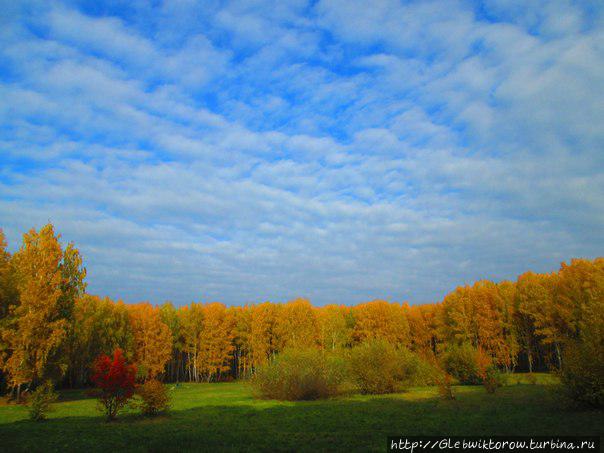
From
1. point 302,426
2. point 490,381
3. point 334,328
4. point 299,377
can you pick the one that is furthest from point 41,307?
point 334,328

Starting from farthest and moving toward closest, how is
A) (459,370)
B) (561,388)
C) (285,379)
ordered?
(459,370) < (285,379) < (561,388)

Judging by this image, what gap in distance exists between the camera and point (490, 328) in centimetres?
5794

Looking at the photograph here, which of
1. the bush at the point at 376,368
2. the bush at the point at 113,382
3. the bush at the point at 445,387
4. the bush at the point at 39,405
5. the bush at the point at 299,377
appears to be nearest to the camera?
the bush at the point at 113,382

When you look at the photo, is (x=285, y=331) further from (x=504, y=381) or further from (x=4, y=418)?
(x=4, y=418)

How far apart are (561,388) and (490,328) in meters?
44.7

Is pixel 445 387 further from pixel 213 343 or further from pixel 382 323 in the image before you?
pixel 213 343

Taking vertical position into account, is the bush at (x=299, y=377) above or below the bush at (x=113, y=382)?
below

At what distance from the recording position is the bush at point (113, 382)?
20031 millimetres

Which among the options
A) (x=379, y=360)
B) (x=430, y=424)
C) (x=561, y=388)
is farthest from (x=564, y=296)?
(x=430, y=424)

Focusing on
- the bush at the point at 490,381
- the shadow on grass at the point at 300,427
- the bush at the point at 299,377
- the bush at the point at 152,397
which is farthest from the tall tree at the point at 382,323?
the bush at the point at 152,397

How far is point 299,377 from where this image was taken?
28656 mm

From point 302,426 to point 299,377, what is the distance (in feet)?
40.8

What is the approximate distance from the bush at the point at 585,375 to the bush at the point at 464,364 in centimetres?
1661

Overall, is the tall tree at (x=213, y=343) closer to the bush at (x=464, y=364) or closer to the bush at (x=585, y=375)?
the bush at (x=464, y=364)
